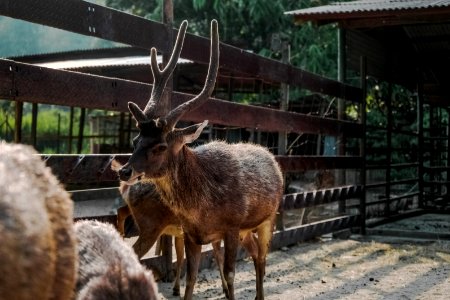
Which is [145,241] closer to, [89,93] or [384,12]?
[89,93]

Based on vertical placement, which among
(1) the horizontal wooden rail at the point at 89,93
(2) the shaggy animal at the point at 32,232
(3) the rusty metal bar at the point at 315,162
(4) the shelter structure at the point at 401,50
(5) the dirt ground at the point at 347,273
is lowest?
(5) the dirt ground at the point at 347,273

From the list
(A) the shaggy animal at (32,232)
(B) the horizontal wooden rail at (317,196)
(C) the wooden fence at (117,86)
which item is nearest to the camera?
(A) the shaggy animal at (32,232)

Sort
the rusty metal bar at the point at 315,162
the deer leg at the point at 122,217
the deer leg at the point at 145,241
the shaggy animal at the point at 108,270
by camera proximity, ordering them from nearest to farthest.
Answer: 1. the shaggy animal at the point at 108,270
2. the deer leg at the point at 145,241
3. the deer leg at the point at 122,217
4. the rusty metal bar at the point at 315,162

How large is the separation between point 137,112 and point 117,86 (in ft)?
1.69

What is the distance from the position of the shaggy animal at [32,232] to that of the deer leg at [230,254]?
126 inches

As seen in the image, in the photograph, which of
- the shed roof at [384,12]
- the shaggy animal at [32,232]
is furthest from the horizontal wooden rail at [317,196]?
the shaggy animal at [32,232]

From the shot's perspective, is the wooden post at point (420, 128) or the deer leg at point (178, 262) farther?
the wooden post at point (420, 128)

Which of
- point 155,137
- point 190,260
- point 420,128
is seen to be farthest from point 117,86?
point 420,128

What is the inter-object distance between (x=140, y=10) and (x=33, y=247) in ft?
67.7

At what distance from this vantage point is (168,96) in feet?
20.1

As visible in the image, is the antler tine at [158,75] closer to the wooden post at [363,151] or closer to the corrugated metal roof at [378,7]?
the corrugated metal roof at [378,7]

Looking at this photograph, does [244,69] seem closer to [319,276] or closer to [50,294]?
[319,276]

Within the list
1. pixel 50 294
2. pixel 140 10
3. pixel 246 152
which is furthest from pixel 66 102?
pixel 140 10

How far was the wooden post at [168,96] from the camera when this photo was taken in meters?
6.11
